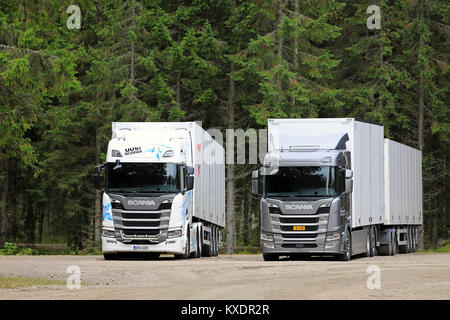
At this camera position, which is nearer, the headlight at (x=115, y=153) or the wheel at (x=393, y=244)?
the headlight at (x=115, y=153)

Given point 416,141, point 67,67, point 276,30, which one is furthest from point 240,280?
point 416,141

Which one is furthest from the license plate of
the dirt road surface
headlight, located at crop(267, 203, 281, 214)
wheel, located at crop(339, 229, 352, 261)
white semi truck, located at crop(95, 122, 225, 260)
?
wheel, located at crop(339, 229, 352, 261)

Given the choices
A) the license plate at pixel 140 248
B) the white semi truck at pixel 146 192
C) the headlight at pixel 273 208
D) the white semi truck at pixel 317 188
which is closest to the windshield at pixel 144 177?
the white semi truck at pixel 146 192

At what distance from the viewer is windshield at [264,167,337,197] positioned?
91.5 ft

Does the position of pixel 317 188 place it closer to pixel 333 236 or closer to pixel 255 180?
A: pixel 333 236

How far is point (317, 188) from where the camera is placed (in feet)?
91.6

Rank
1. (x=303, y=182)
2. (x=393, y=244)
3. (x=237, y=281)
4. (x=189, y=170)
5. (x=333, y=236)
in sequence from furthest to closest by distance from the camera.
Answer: (x=393, y=244)
(x=189, y=170)
(x=303, y=182)
(x=333, y=236)
(x=237, y=281)

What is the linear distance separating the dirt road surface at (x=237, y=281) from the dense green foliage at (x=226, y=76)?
2066cm

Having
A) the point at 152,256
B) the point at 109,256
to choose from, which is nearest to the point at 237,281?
the point at 109,256

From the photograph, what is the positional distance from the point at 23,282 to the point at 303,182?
36.0ft

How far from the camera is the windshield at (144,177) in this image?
2880cm

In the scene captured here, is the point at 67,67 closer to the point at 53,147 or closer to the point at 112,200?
the point at 112,200

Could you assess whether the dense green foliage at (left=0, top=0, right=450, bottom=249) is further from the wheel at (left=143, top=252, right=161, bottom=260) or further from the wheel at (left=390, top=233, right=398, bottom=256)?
the wheel at (left=143, top=252, right=161, bottom=260)

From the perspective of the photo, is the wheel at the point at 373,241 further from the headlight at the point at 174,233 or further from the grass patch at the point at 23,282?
the grass patch at the point at 23,282
